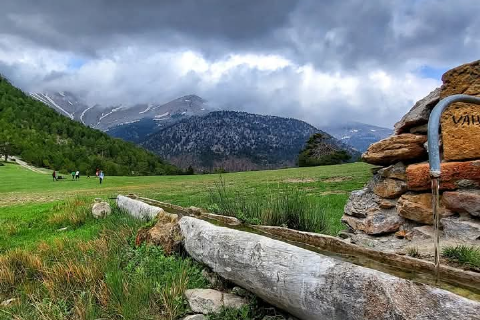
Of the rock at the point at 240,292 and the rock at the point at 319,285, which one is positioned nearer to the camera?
the rock at the point at 319,285

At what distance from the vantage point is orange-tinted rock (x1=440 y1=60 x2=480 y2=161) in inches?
208

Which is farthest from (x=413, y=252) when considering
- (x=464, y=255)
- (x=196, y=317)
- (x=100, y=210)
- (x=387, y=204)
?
(x=100, y=210)

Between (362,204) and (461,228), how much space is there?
2019mm

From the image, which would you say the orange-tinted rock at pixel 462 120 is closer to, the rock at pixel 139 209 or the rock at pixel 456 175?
the rock at pixel 456 175

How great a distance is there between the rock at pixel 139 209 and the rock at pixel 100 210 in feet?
1.48

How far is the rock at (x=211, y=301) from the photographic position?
434 cm

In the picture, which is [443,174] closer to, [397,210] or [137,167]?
[397,210]

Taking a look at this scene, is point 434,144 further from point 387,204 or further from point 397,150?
point 387,204

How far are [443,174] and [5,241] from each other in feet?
35.8

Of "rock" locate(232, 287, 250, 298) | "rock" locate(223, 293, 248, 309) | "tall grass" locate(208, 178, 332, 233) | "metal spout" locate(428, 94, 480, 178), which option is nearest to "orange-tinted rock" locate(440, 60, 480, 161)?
"tall grass" locate(208, 178, 332, 233)

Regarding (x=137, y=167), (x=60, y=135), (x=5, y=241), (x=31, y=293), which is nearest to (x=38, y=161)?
(x=137, y=167)

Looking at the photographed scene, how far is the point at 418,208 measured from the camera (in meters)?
5.82

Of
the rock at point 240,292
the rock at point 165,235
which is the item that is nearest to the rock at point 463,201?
the rock at point 240,292

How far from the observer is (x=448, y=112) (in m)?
5.52
